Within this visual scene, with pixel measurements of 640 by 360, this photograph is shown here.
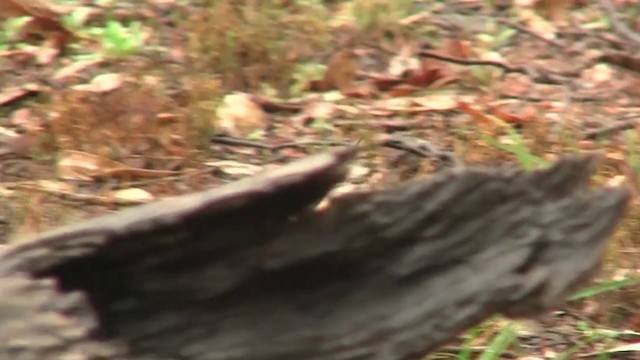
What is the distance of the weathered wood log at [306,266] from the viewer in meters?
1.61

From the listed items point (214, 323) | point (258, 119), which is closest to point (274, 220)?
point (214, 323)

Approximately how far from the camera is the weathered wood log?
1.61 meters

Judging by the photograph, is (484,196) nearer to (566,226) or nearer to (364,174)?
(566,226)

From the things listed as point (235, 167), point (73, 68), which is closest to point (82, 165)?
point (235, 167)

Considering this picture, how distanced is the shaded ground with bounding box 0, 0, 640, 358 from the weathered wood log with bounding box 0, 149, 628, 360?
0.58m

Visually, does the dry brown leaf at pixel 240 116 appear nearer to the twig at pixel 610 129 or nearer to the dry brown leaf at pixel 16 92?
the dry brown leaf at pixel 16 92

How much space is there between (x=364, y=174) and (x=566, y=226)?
135 cm

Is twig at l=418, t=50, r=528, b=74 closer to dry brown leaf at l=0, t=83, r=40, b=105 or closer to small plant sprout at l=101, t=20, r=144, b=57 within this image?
small plant sprout at l=101, t=20, r=144, b=57

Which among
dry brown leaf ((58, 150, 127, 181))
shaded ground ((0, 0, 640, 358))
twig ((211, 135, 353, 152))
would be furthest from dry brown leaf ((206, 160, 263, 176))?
dry brown leaf ((58, 150, 127, 181))

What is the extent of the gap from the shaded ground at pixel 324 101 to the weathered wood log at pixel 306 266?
0.58m

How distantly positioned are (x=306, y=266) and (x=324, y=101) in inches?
81.4

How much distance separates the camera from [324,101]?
12.6 ft

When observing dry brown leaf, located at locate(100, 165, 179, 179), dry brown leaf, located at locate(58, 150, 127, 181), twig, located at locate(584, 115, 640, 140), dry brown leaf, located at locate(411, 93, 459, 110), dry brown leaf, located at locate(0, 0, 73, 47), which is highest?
dry brown leaf, located at locate(0, 0, 73, 47)

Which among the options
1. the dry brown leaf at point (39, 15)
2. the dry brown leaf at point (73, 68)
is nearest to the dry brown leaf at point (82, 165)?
the dry brown leaf at point (73, 68)
